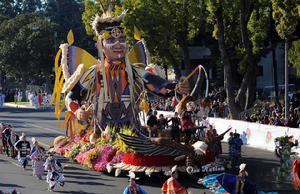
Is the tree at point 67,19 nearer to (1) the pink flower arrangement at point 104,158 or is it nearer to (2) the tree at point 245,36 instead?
(2) the tree at point 245,36

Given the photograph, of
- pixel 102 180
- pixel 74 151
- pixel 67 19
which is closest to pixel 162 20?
pixel 74 151

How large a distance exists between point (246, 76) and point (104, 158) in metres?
15.1

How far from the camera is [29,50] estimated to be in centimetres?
6612

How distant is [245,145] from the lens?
27891 mm

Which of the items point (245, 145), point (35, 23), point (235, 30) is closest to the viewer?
point (245, 145)

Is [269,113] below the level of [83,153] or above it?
above

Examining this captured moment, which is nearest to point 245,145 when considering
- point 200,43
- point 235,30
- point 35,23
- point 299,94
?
point 299,94

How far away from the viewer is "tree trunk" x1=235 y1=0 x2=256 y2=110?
32.2 meters

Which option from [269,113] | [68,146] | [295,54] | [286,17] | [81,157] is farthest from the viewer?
[295,54]

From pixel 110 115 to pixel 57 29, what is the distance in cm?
4844

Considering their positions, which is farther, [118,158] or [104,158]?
[104,158]

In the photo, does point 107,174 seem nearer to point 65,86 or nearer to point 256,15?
point 65,86

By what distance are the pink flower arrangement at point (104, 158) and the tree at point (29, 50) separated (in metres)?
45.7

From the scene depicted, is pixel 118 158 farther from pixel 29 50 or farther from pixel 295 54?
pixel 29 50
